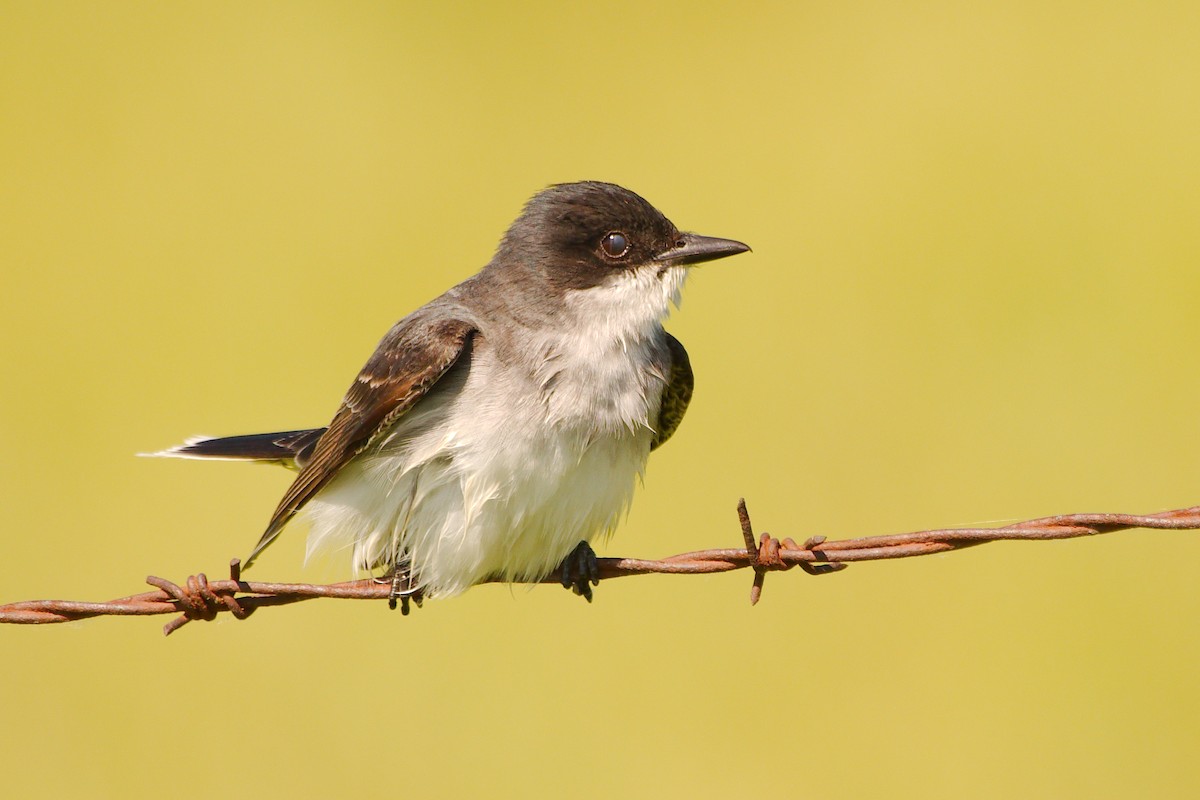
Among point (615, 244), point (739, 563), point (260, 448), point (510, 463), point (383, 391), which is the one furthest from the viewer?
point (260, 448)

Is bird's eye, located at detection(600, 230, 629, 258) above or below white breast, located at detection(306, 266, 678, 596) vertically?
above

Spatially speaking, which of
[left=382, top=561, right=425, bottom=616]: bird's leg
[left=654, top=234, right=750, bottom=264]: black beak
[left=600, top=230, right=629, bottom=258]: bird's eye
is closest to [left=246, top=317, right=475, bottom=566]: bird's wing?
[left=382, top=561, right=425, bottom=616]: bird's leg

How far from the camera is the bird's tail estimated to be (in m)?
5.16

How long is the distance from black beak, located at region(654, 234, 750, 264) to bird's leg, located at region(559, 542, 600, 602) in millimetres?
969

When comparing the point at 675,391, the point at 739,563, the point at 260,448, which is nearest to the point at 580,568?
the point at 675,391

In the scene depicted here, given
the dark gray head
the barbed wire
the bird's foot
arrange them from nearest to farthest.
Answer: the barbed wire → the bird's foot → the dark gray head

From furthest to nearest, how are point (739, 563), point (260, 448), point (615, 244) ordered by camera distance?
point (260, 448)
point (615, 244)
point (739, 563)

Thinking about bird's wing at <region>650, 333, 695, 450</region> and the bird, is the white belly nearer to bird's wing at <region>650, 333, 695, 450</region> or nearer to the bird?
the bird

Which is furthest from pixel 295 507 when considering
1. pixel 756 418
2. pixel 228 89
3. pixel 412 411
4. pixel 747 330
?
pixel 228 89

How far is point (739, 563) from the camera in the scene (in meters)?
3.43

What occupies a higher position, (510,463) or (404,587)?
(510,463)

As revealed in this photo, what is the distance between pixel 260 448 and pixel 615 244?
1.63m

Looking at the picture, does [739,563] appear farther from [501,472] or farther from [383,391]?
[383,391]

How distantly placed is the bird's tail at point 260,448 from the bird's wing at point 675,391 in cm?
121
